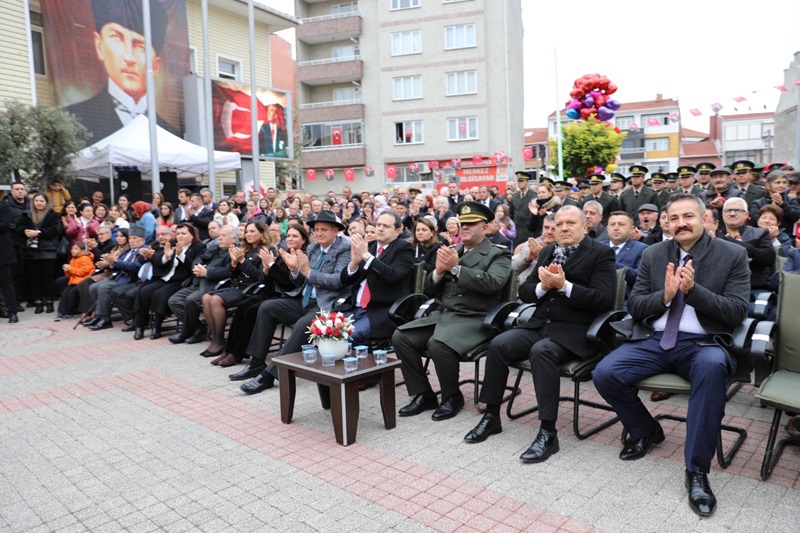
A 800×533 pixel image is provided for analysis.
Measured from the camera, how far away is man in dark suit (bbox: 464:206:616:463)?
13.9 feet

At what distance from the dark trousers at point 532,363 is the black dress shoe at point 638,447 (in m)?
0.52

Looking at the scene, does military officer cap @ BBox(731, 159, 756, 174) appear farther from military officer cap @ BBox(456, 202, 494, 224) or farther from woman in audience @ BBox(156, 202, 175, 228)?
woman in audience @ BBox(156, 202, 175, 228)

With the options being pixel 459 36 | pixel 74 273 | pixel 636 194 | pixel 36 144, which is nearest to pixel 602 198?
pixel 636 194

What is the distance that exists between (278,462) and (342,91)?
119 feet

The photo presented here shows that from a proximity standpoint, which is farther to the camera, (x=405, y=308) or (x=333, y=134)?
(x=333, y=134)

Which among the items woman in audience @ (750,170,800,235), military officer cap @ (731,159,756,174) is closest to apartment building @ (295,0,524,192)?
military officer cap @ (731,159,756,174)

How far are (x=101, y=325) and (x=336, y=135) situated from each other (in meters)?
29.1

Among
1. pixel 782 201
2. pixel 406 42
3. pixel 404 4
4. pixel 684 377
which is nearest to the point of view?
pixel 684 377

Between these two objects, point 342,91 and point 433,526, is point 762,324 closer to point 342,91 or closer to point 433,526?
point 433,526

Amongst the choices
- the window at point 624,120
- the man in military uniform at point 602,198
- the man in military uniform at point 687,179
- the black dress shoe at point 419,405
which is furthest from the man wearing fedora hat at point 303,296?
the window at point 624,120

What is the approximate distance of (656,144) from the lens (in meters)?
60.7

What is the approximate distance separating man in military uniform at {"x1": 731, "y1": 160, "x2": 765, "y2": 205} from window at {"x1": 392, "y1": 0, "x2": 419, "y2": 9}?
29.7m

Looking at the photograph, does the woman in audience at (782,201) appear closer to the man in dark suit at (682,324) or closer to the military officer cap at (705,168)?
the military officer cap at (705,168)

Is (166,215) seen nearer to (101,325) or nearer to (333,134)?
(101,325)
